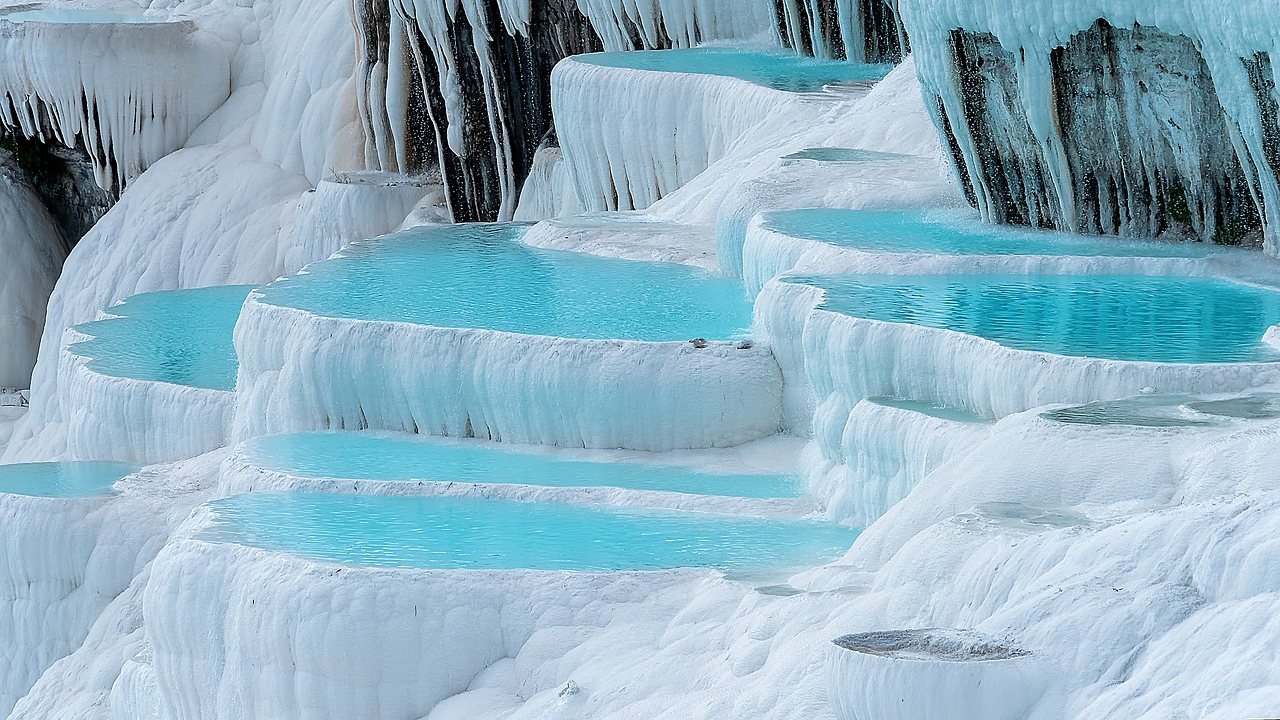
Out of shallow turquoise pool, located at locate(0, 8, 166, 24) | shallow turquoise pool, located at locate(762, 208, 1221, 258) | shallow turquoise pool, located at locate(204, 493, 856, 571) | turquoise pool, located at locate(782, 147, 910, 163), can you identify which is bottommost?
shallow turquoise pool, located at locate(204, 493, 856, 571)

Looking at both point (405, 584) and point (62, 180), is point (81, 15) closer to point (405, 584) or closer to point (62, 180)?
point (62, 180)

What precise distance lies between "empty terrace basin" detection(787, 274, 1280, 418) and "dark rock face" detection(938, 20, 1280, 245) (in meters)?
0.51

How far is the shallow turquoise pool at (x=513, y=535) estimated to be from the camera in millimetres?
6695

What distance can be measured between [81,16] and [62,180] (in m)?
1.97

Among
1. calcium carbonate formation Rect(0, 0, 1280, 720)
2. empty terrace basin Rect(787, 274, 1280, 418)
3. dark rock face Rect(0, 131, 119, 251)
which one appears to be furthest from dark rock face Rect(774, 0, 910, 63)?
dark rock face Rect(0, 131, 119, 251)

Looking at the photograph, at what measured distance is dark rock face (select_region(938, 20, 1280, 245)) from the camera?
7.85 metres

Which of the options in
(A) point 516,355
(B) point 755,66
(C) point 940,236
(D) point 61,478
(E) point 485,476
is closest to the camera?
(E) point 485,476

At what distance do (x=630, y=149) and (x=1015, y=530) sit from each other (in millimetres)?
8459

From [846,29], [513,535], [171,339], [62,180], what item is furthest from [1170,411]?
[62,180]

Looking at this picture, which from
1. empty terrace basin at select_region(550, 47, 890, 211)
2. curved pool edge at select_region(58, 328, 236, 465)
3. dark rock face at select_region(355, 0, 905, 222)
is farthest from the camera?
dark rock face at select_region(355, 0, 905, 222)

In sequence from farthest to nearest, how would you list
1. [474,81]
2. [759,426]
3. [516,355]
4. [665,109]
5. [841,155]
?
[474,81] < [665,109] < [841,155] < [516,355] < [759,426]

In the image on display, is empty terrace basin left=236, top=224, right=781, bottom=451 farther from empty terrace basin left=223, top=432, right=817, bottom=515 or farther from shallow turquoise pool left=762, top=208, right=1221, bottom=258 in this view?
shallow turquoise pool left=762, top=208, right=1221, bottom=258

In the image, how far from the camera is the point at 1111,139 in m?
8.34

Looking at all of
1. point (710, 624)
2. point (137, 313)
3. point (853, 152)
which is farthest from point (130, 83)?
point (710, 624)
